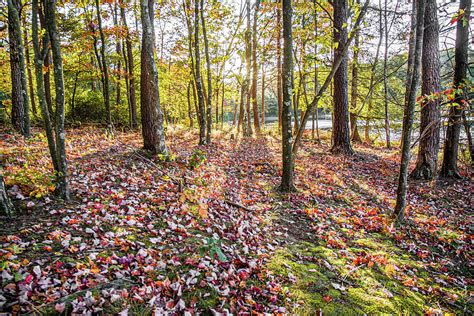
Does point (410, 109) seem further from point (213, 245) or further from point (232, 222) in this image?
point (213, 245)

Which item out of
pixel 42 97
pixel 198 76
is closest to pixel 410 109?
pixel 42 97

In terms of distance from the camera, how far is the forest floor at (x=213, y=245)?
10.1 ft

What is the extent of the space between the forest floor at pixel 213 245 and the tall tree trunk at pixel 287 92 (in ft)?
2.14

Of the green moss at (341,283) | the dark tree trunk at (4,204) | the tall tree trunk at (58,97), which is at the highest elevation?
the tall tree trunk at (58,97)

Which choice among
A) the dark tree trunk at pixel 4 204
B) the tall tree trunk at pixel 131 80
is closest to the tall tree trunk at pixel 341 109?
the tall tree trunk at pixel 131 80

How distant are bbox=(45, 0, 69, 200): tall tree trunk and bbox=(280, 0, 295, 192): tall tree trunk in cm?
490

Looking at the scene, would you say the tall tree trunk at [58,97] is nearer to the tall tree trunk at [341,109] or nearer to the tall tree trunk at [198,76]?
the tall tree trunk at [198,76]

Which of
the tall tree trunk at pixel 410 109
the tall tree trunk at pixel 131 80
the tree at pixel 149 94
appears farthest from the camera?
the tall tree trunk at pixel 131 80

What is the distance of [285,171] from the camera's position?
295 inches

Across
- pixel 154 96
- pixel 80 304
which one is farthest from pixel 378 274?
pixel 154 96

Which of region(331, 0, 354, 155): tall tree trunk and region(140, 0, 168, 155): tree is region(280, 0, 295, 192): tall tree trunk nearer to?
region(140, 0, 168, 155): tree

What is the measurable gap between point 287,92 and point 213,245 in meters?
4.52

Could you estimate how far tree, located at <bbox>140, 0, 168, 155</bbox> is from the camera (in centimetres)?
768

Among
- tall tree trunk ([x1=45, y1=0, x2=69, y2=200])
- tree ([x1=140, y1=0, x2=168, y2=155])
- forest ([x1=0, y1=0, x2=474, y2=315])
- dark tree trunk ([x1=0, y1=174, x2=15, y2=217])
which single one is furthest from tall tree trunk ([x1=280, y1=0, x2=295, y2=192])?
dark tree trunk ([x1=0, y1=174, x2=15, y2=217])
